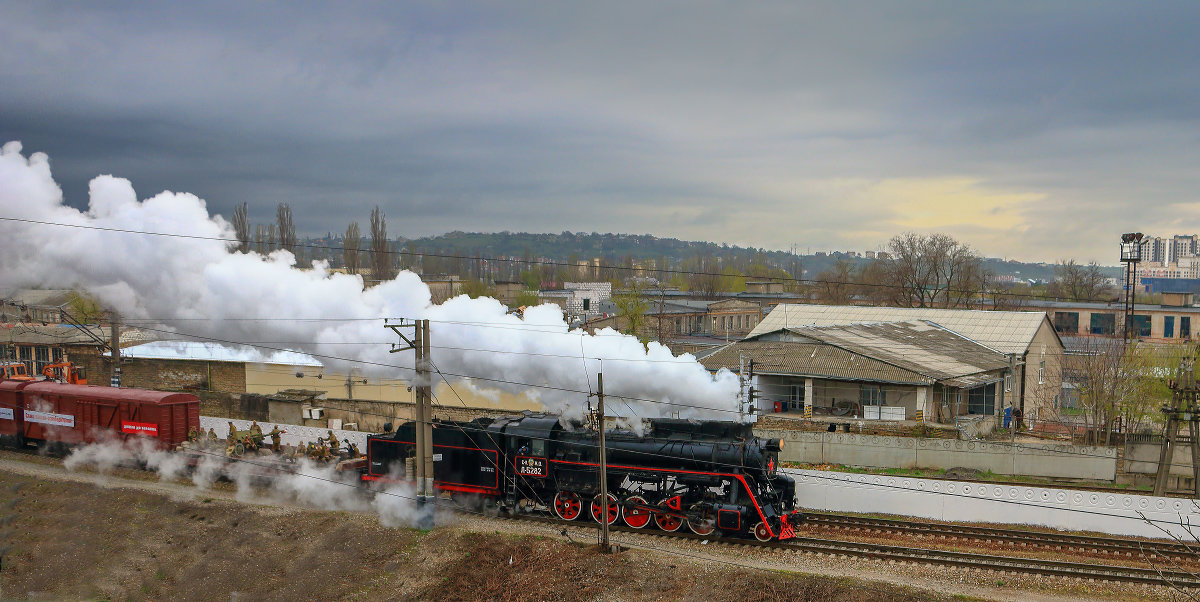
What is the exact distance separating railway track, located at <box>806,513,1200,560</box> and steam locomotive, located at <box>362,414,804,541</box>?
3270 mm

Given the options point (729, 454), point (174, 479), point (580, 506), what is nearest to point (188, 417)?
point (174, 479)

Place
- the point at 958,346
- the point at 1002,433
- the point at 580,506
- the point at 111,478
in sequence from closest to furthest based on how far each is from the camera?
the point at 580,506 < the point at 111,478 < the point at 1002,433 < the point at 958,346

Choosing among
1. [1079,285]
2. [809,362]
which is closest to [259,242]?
[809,362]

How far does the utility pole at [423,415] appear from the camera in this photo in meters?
21.3

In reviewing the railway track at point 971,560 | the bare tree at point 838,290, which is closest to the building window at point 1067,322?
the bare tree at point 838,290

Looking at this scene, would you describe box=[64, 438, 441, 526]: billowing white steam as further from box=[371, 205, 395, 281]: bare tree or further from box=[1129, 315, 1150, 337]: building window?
box=[1129, 315, 1150, 337]: building window

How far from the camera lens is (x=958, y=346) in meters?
44.8

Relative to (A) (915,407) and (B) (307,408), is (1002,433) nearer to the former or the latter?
(A) (915,407)

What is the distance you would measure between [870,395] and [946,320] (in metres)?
17.6

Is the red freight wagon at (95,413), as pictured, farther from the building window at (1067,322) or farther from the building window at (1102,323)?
the building window at (1067,322)

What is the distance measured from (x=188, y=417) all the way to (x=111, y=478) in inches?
132

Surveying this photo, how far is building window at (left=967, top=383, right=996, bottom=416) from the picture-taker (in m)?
40.1

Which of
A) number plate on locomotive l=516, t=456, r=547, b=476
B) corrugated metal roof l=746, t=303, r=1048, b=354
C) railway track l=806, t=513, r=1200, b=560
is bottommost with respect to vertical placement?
railway track l=806, t=513, r=1200, b=560

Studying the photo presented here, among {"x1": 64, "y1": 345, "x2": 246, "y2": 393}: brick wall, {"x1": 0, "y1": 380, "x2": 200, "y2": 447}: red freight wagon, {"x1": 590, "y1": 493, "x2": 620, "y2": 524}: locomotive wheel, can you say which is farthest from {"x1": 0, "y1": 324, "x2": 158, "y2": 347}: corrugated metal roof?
{"x1": 590, "y1": 493, "x2": 620, "y2": 524}: locomotive wheel
